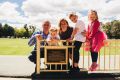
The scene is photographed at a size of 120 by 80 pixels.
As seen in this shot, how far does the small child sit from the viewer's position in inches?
406

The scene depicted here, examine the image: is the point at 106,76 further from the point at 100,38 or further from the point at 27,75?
the point at 27,75

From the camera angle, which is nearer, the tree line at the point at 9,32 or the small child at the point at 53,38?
the small child at the point at 53,38

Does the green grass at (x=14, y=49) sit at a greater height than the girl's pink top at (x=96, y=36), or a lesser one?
lesser

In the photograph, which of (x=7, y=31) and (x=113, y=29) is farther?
(x=7, y=31)

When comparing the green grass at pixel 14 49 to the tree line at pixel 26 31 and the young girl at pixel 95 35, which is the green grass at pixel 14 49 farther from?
the tree line at pixel 26 31

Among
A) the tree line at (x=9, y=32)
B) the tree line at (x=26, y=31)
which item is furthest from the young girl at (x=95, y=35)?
the tree line at (x=9, y=32)

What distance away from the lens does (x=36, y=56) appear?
10.7 meters

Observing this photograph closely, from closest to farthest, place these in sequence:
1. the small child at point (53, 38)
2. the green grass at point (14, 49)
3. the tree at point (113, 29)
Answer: the small child at point (53, 38) → the green grass at point (14, 49) → the tree at point (113, 29)

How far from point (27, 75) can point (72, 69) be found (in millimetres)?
1409

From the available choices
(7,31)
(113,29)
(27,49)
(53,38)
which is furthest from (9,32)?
(53,38)

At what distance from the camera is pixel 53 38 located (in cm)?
1037

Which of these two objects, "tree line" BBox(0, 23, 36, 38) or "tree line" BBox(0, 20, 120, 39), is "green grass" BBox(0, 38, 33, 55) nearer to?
"tree line" BBox(0, 20, 120, 39)

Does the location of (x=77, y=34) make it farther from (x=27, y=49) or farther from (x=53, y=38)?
(x=27, y=49)

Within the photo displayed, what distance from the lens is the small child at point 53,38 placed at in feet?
33.8
